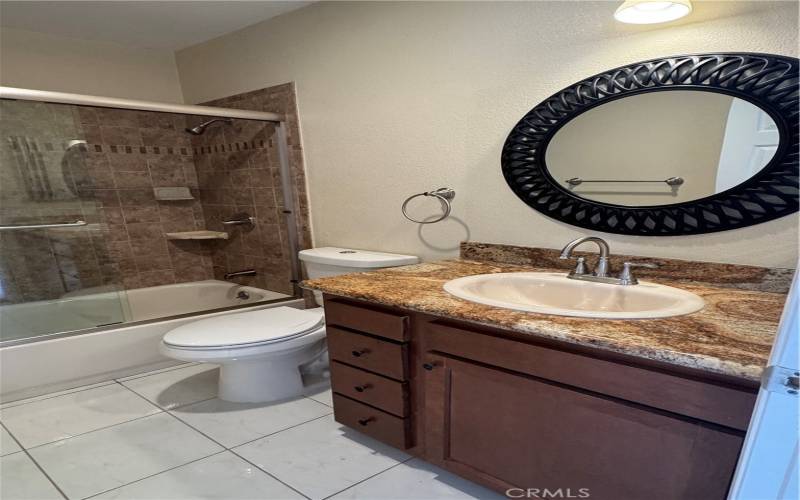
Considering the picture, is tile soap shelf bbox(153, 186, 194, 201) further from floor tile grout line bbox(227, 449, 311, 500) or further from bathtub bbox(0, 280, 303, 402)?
floor tile grout line bbox(227, 449, 311, 500)

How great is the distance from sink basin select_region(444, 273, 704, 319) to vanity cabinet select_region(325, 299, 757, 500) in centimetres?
14

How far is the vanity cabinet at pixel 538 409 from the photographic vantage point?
84 centimetres

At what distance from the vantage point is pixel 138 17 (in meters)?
2.36

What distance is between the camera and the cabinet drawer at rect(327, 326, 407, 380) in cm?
134

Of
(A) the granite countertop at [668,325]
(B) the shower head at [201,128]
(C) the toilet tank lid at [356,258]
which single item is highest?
(B) the shower head at [201,128]

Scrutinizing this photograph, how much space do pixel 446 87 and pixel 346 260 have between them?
2.94 feet

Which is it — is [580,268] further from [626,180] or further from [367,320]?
[367,320]

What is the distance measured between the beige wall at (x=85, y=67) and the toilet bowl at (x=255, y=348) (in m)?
1.96

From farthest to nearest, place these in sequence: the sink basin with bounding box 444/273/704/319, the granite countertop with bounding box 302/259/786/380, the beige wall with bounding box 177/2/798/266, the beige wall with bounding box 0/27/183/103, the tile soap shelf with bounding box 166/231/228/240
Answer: the tile soap shelf with bounding box 166/231/228/240
the beige wall with bounding box 0/27/183/103
the beige wall with bounding box 177/2/798/266
the sink basin with bounding box 444/273/704/319
the granite countertop with bounding box 302/259/786/380


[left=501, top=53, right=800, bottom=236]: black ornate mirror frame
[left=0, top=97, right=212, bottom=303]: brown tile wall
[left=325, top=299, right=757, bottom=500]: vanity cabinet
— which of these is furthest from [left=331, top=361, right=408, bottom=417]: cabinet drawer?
[left=0, top=97, right=212, bottom=303]: brown tile wall

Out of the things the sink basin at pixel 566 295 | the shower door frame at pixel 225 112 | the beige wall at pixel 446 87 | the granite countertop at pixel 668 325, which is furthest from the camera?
the shower door frame at pixel 225 112

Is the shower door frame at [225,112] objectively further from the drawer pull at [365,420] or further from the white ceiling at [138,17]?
the drawer pull at [365,420]

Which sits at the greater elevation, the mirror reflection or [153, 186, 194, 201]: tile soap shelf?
the mirror reflection

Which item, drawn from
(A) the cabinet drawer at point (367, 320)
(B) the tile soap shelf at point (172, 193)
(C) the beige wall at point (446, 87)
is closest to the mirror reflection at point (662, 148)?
(C) the beige wall at point (446, 87)
